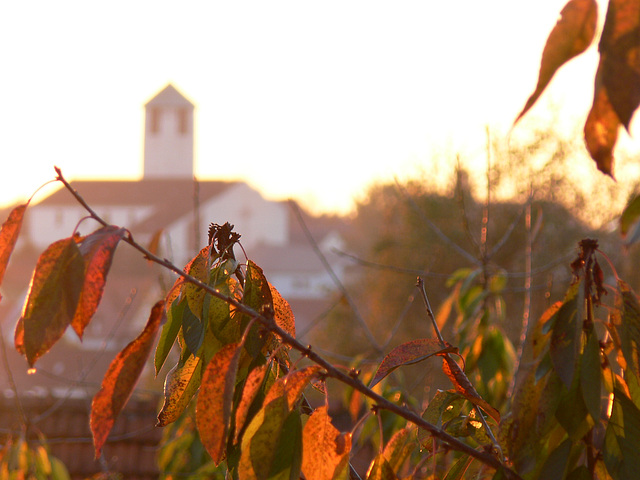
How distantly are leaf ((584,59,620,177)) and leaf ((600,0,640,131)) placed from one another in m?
0.02

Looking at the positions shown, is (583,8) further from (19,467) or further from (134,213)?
Result: (134,213)

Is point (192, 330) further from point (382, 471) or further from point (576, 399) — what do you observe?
point (576, 399)

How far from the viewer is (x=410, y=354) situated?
0.80 meters

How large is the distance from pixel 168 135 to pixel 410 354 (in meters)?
46.6

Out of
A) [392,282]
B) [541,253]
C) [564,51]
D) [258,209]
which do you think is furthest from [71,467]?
[258,209]

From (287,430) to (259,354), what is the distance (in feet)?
0.31

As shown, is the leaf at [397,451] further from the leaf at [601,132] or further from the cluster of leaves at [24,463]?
the cluster of leaves at [24,463]

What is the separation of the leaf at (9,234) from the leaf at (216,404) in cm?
21

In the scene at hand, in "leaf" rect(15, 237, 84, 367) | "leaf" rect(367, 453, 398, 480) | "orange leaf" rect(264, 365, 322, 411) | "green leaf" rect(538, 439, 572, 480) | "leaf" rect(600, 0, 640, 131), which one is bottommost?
"leaf" rect(367, 453, 398, 480)

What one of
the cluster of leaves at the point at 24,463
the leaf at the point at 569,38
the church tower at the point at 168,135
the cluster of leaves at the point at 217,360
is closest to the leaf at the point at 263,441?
the cluster of leaves at the point at 217,360

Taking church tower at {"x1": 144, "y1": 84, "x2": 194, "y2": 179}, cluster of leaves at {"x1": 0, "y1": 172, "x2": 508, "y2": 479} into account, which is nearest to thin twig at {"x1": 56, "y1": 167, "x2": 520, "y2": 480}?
cluster of leaves at {"x1": 0, "y1": 172, "x2": 508, "y2": 479}

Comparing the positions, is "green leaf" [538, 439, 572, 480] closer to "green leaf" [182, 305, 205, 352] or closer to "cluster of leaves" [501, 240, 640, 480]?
"cluster of leaves" [501, 240, 640, 480]

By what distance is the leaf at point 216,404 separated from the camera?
63 cm

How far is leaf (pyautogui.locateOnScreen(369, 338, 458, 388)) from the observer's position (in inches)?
30.7
